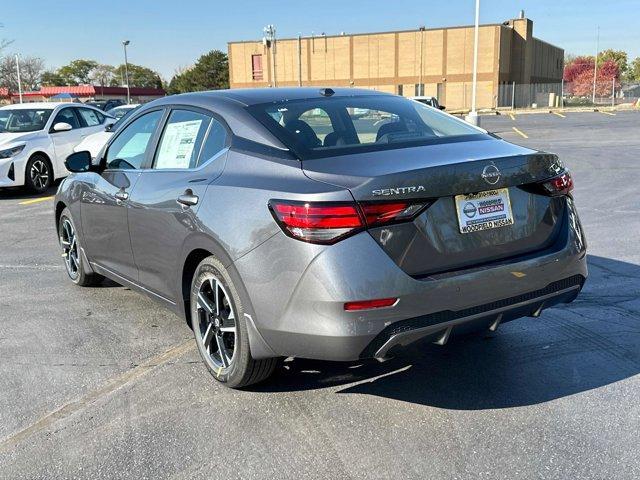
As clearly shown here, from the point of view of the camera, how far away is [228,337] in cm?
370

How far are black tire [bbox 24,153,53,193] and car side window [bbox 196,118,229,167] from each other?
970cm

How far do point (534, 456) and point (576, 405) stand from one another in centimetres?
60

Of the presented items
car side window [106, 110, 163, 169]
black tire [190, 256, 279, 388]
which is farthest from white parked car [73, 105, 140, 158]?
black tire [190, 256, 279, 388]

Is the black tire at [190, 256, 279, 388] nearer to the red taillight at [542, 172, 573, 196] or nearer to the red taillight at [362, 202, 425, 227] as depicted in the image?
the red taillight at [362, 202, 425, 227]

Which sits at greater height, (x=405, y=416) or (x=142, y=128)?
(x=142, y=128)

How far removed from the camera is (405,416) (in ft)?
10.8

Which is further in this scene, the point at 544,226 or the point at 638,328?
the point at 638,328

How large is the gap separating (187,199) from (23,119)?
10.9 m

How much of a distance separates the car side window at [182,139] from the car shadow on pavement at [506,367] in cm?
146

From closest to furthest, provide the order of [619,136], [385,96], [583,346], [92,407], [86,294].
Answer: [92,407] → [583,346] → [385,96] → [86,294] → [619,136]

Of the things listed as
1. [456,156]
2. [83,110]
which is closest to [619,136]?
[83,110]

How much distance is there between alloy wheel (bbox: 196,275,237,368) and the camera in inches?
140

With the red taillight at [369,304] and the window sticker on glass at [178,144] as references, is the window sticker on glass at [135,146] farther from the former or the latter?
the red taillight at [369,304]

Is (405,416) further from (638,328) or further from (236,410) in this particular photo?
(638,328)
